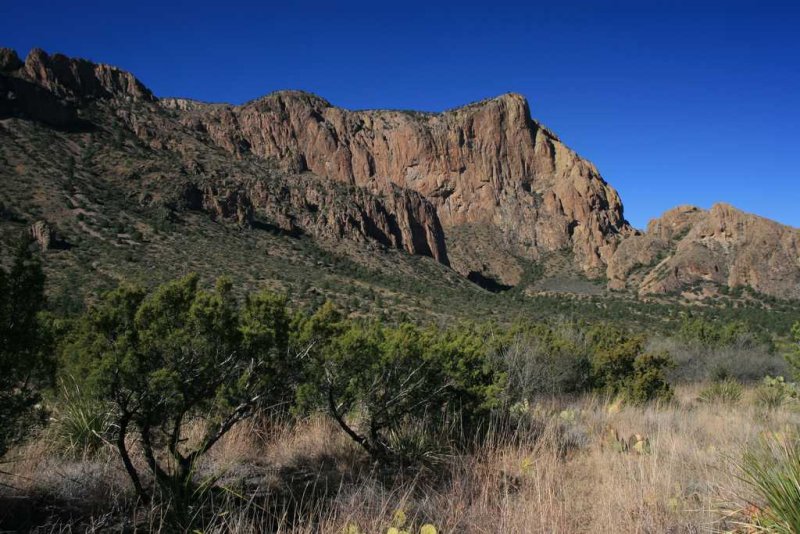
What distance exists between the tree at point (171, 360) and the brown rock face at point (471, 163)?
9154 centimetres

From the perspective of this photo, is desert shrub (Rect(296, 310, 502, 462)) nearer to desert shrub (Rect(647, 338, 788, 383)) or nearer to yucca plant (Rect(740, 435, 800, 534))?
yucca plant (Rect(740, 435, 800, 534))

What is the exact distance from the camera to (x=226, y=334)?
13.0 feet

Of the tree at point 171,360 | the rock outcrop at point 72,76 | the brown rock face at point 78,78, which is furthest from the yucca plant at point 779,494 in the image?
the brown rock face at point 78,78

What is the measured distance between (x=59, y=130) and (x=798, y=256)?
320ft

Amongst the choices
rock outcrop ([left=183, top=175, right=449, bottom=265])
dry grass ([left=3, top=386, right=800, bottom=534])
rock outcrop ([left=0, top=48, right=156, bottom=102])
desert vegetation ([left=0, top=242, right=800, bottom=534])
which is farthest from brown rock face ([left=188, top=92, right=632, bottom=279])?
dry grass ([left=3, top=386, right=800, bottom=534])

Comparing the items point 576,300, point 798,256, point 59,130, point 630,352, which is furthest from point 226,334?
point 798,256

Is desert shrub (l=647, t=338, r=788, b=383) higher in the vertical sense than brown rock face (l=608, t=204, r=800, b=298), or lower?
lower

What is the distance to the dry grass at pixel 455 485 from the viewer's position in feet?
10.5

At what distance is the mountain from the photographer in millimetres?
36500

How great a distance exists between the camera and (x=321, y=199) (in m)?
68.7

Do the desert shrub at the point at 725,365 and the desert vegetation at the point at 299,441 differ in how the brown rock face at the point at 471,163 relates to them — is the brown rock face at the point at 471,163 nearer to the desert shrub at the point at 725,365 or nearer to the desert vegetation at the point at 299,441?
the desert shrub at the point at 725,365

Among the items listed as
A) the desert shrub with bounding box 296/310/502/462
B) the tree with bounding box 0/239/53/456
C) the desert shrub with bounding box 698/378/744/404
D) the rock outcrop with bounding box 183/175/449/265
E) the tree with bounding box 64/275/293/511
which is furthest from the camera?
the rock outcrop with bounding box 183/175/449/265

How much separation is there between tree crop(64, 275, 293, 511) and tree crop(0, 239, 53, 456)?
0.31 meters

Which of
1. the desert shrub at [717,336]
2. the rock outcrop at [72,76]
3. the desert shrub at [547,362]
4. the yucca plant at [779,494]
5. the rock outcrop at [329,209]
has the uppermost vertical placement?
→ the rock outcrop at [72,76]
